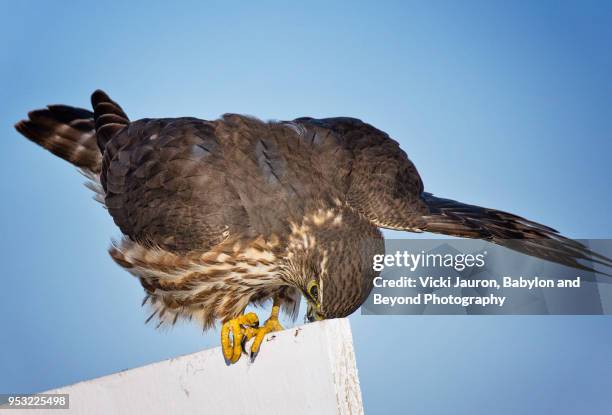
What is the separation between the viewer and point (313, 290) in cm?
363

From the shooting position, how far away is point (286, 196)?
12.6ft

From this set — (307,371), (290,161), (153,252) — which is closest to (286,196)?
(290,161)

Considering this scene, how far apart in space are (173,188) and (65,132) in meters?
1.46

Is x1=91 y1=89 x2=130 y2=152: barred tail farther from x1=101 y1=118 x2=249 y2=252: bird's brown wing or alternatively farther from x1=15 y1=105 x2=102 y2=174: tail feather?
x1=101 y1=118 x2=249 y2=252: bird's brown wing

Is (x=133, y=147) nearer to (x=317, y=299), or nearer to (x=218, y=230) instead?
(x=218, y=230)

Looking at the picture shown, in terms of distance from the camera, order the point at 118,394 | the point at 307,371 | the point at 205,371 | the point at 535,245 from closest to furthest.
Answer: the point at 307,371, the point at 205,371, the point at 118,394, the point at 535,245

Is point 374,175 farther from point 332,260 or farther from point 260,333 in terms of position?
point 260,333

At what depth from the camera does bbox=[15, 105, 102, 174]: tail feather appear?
5.02m

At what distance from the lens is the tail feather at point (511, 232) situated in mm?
4211

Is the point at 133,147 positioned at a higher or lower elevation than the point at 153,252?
higher

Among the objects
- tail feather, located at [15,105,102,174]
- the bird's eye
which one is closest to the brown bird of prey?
the bird's eye

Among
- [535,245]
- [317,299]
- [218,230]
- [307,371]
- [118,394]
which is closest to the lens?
[307,371]

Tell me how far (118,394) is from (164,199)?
147cm

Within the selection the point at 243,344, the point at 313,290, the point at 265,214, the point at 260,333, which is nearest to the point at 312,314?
the point at 313,290
